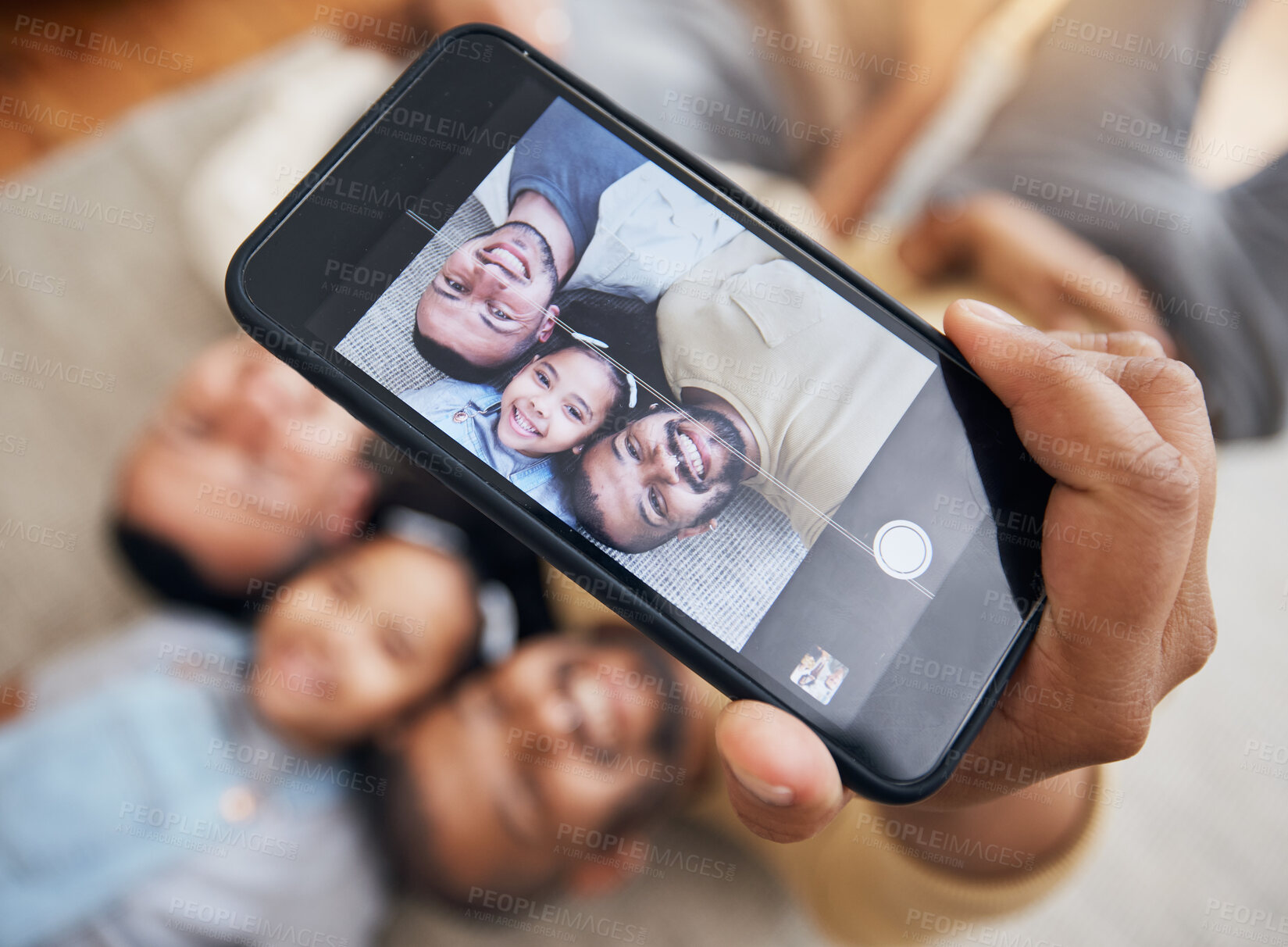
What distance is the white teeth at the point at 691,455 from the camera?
363mm

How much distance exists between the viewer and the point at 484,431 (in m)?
0.36

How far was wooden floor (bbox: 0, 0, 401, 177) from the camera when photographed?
0.83 meters

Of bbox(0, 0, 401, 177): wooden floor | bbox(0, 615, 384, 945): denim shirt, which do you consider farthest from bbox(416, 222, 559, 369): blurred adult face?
bbox(0, 0, 401, 177): wooden floor

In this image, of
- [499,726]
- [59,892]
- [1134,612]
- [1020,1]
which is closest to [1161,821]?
[1134,612]

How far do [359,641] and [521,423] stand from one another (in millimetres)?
435

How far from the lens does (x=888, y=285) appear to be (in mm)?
709

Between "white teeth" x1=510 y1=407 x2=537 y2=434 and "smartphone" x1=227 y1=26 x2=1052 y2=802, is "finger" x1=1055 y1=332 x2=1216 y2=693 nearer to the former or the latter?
"smartphone" x1=227 y1=26 x2=1052 y2=802

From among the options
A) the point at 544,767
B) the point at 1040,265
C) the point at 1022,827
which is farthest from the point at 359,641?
the point at 1040,265

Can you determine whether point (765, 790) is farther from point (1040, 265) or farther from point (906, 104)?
point (906, 104)

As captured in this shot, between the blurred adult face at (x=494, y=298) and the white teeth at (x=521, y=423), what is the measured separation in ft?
0.08

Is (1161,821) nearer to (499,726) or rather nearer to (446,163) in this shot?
(499,726)

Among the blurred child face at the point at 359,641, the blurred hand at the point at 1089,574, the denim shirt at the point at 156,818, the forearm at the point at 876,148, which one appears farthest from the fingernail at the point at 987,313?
the denim shirt at the point at 156,818

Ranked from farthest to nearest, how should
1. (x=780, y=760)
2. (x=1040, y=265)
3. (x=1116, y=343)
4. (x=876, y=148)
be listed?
(x=876, y=148), (x=1040, y=265), (x=1116, y=343), (x=780, y=760)

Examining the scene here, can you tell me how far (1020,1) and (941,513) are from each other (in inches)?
24.4
